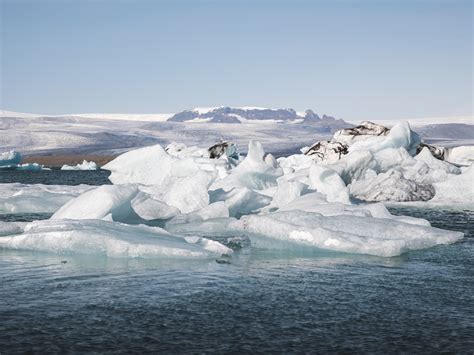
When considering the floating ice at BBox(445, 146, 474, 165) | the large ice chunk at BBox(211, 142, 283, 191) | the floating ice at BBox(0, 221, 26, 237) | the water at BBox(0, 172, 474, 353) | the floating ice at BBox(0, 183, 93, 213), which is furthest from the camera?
the floating ice at BBox(445, 146, 474, 165)

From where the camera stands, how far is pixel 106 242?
1184 cm

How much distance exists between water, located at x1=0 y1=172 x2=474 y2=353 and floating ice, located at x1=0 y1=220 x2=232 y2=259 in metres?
0.24

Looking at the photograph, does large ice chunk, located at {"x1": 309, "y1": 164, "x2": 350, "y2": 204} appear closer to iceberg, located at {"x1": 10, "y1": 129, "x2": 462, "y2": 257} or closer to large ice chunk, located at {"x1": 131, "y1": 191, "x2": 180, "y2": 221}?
iceberg, located at {"x1": 10, "y1": 129, "x2": 462, "y2": 257}

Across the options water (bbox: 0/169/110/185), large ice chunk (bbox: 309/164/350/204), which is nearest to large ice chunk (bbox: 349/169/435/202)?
large ice chunk (bbox: 309/164/350/204)

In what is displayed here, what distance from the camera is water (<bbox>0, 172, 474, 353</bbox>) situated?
7.03 metres

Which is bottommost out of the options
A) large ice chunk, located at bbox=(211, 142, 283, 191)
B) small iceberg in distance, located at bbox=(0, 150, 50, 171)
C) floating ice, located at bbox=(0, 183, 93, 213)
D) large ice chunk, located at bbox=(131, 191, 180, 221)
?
small iceberg in distance, located at bbox=(0, 150, 50, 171)

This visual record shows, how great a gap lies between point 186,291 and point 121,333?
2156 millimetres

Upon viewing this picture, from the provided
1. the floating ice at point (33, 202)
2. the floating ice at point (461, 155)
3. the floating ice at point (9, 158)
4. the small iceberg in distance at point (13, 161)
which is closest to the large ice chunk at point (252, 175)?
the floating ice at point (33, 202)

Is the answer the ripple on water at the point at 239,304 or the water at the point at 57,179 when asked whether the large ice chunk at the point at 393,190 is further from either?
the water at the point at 57,179

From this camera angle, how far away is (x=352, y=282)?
1009cm

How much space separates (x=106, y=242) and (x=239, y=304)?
163 inches

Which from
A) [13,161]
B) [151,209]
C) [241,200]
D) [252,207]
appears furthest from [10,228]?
[13,161]

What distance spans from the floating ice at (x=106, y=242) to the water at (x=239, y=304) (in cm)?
24

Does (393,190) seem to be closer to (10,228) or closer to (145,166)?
(145,166)
